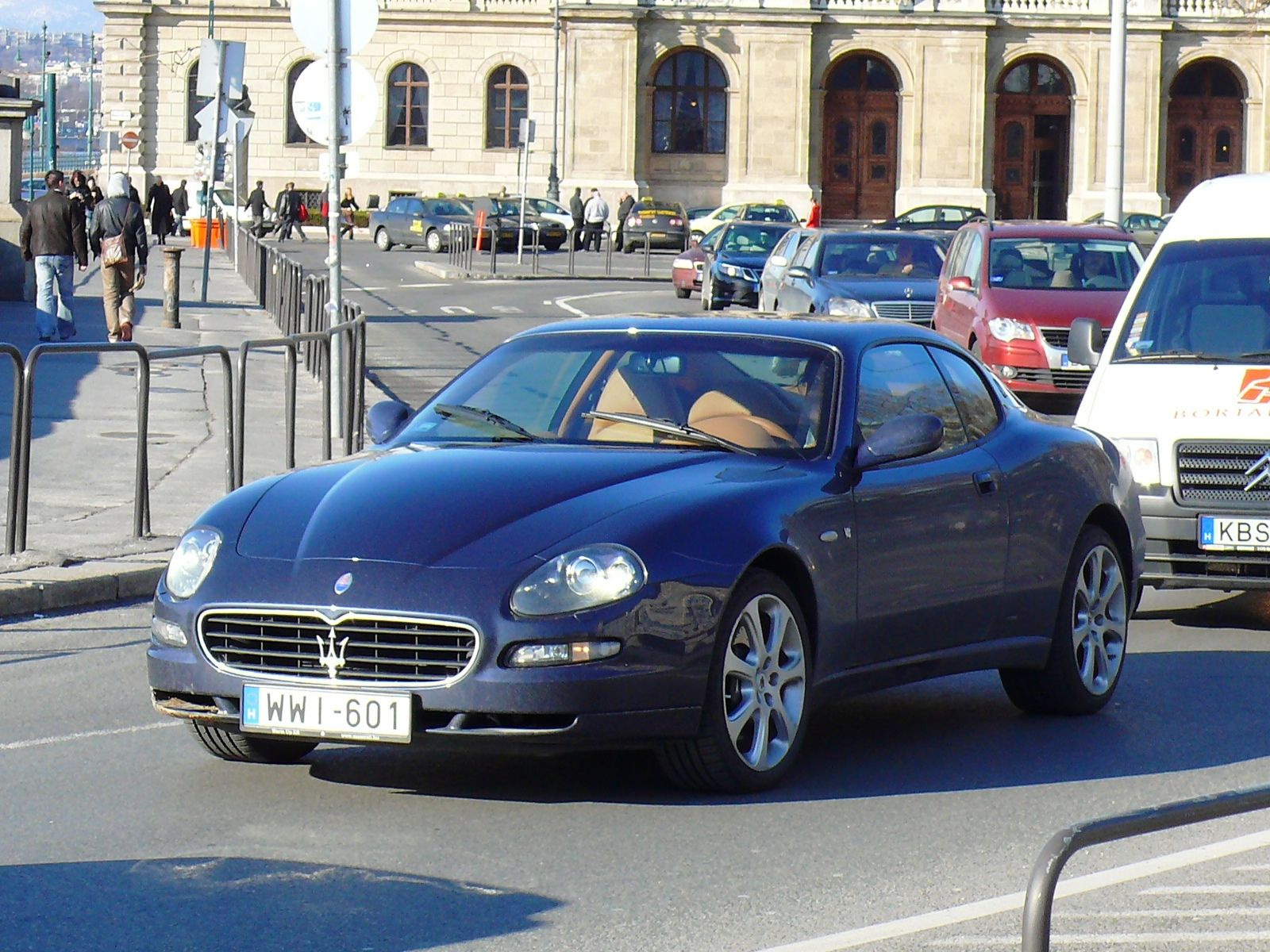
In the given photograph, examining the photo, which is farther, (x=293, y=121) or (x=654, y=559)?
(x=293, y=121)

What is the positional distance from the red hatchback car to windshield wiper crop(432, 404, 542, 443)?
13077mm

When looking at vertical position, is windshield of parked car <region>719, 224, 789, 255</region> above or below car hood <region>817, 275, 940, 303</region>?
above

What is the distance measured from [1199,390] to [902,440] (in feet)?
12.6

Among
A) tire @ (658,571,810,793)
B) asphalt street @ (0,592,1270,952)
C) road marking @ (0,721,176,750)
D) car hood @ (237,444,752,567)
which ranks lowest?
road marking @ (0,721,176,750)

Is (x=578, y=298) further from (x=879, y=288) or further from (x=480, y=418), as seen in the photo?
(x=480, y=418)

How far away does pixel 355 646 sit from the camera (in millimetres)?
6320

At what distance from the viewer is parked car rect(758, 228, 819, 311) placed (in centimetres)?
Answer: 2641

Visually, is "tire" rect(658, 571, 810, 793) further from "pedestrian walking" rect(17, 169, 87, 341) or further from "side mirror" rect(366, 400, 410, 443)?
"pedestrian walking" rect(17, 169, 87, 341)

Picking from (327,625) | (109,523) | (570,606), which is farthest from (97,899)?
(109,523)

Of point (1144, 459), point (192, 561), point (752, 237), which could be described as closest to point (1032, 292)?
point (1144, 459)

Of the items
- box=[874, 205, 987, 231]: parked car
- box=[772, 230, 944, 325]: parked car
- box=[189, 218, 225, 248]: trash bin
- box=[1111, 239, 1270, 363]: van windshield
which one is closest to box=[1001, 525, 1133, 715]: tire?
box=[1111, 239, 1270, 363]: van windshield

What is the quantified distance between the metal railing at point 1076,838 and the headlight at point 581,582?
3.00m

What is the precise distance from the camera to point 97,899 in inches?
214

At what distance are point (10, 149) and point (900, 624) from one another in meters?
23.1
